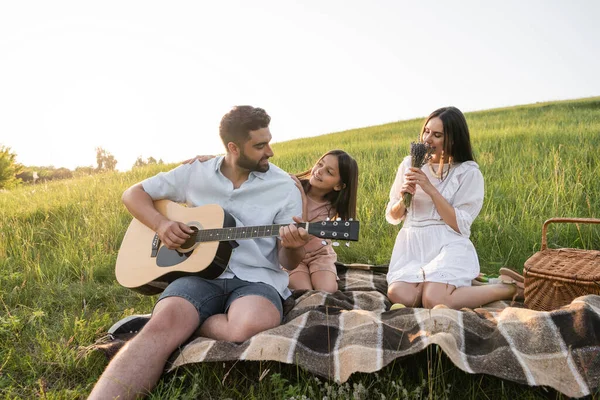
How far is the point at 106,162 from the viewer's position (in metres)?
15.2

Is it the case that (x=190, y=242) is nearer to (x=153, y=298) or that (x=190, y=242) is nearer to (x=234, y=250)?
(x=234, y=250)

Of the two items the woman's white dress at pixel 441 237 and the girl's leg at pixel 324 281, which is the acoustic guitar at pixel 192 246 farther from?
the woman's white dress at pixel 441 237

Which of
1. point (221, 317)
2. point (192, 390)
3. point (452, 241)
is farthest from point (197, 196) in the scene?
point (452, 241)

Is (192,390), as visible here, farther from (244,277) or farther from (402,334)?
(402,334)

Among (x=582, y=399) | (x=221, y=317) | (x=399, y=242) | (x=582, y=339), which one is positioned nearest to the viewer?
(x=582, y=399)

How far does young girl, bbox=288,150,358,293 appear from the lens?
13.7 feet

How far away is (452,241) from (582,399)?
5.86ft

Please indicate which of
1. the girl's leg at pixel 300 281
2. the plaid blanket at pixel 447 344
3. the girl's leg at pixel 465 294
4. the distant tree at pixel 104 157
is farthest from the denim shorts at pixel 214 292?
the distant tree at pixel 104 157

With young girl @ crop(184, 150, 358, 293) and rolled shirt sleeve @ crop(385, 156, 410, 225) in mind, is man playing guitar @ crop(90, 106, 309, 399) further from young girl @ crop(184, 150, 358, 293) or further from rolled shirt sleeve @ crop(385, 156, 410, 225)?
rolled shirt sleeve @ crop(385, 156, 410, 225)

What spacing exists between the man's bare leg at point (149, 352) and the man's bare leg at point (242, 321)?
10cm

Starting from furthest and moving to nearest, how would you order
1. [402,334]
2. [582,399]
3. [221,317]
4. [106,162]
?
[106,162] → [221,317] → [402,334] → [582,399]

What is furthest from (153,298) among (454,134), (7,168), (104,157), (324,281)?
(7,168)

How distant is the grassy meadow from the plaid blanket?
8 centimetres

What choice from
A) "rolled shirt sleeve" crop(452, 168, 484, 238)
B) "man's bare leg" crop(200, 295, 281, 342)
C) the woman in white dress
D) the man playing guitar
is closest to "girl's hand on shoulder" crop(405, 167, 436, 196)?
the woman in white dress
